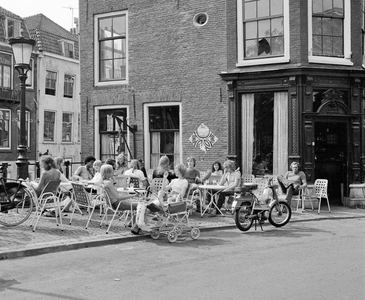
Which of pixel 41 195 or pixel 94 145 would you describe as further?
pixel 94 145

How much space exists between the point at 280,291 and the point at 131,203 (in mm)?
4555

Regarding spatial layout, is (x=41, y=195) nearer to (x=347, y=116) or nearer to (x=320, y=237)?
(x=320, y=237)

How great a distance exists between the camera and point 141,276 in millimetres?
6539

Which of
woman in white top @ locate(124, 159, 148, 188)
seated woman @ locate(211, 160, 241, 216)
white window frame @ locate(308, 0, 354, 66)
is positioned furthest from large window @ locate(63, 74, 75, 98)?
seated woman @ locate(211, 160, 241, 216)

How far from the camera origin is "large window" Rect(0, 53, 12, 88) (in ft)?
105

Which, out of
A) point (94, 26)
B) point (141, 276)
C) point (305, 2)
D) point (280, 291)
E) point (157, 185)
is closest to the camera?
point (280, 291)

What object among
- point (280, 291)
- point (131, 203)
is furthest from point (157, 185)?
point (280, 291)

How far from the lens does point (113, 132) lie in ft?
57.0

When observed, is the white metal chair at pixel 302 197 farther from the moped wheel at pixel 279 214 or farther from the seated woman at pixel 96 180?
the seated woman at pixel 96 180

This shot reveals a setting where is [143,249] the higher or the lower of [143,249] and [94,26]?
the lower

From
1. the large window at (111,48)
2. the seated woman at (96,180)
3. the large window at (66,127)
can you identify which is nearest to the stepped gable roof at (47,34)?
the large window at (66,127)

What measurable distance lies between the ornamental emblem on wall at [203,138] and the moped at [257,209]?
14.5 feet

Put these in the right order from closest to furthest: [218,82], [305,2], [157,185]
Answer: [157,185] < [305,2] < [218,82]

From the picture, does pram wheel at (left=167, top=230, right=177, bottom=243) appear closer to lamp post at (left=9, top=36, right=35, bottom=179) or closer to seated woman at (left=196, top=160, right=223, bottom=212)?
seated woman at (left=196, top=160, right=223, bottom=212)
